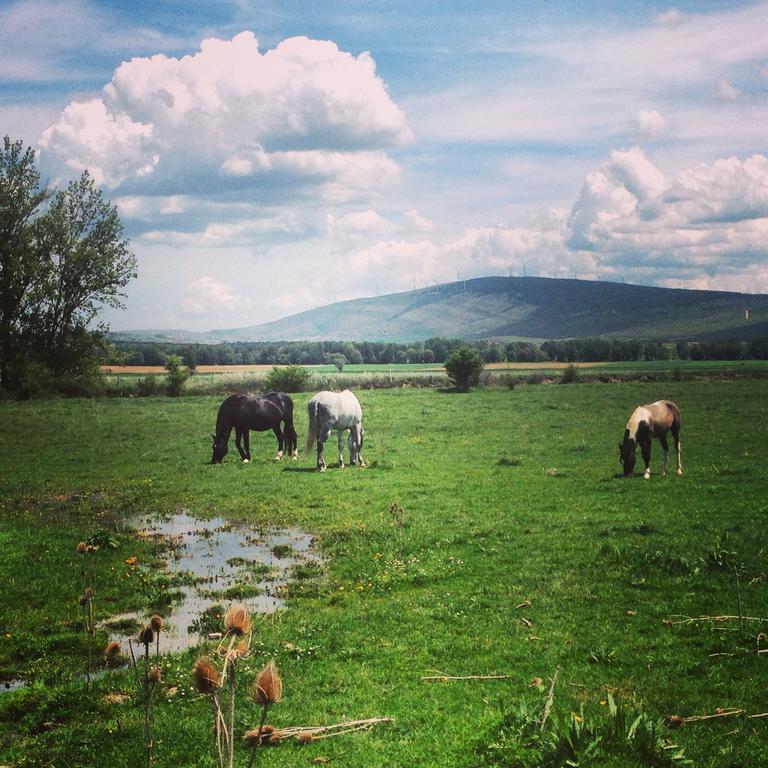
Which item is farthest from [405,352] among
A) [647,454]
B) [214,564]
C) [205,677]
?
[205,677]

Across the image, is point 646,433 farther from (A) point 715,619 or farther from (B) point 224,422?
(B) point 224,422

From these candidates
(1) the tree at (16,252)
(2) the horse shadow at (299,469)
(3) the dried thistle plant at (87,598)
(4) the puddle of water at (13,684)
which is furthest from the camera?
(1) the tree at (16,252)

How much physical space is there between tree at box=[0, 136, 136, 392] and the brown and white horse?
24.2m

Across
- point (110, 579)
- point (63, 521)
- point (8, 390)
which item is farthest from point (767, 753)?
point (8, 390)

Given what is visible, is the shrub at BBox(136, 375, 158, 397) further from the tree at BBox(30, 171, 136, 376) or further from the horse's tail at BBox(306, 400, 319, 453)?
the horse's tail at BBox(306, 400, 319, 453)

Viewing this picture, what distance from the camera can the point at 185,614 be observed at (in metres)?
9.44

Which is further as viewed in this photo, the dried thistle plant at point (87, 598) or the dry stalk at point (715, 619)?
the dry stalk at point (715, 619)

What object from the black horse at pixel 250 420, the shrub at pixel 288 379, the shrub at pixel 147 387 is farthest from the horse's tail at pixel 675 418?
the shrub at pixel 147 387

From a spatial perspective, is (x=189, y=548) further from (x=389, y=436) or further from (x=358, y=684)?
(x=389, y=436)

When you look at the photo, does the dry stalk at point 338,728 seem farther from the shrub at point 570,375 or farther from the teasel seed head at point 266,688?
the shrub at point 570,375

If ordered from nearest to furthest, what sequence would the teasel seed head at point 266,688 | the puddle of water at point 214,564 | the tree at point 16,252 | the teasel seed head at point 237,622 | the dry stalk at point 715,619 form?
the teasel seed head at point 266,688, the teasel seed head at point 237,622, the dry stalk at point 715,619, the puddle of water at point 214,564, the tree at point 16,252

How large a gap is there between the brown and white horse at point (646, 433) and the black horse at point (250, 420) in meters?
10.1

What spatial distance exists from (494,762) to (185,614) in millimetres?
5416

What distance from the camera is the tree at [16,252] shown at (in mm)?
29750
